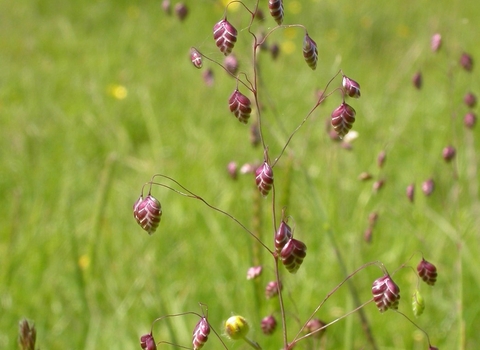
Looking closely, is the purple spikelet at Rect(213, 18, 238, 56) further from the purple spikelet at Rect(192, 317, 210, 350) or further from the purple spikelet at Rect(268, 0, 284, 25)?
the purple spikelet at Rect(192, 317, 210, 350)

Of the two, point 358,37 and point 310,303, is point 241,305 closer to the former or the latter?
point 310,303

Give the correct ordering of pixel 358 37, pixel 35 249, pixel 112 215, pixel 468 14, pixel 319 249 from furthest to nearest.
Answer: pixel 468 14
pixel 358 37
pixel 112 215
pixel 319 249
pixel 35 249

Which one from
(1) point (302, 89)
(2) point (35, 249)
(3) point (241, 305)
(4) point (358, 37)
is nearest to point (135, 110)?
(1) point (302, 89)

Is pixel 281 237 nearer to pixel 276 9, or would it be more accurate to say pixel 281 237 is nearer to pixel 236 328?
pixel 236 328

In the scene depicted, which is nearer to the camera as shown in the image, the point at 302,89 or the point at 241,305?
the point at 241,305

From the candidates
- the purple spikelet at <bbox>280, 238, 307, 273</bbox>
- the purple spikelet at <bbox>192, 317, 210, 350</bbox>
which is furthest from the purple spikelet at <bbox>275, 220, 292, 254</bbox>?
the purple spikelet at <bbox>192, 317, 210, 350</bbox>

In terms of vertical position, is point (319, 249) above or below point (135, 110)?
below

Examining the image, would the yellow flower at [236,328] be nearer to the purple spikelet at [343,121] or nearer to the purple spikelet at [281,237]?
the purple spikelet at [281,237]

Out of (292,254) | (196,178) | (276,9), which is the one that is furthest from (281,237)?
(196,178)
